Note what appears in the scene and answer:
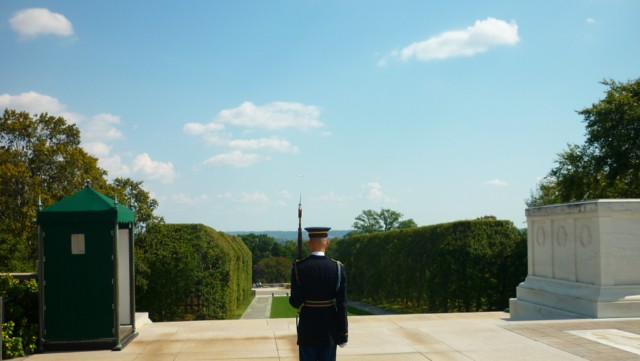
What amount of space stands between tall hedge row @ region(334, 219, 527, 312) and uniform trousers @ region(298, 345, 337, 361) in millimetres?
22209

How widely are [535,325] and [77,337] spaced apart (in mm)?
7681

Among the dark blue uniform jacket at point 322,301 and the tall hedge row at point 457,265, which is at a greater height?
the dark blue uniform jacket at point 322,301

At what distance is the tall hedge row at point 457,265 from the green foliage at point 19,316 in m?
21.4

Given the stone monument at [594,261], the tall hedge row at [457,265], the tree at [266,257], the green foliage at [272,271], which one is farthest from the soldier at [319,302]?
the tree at [266,257]

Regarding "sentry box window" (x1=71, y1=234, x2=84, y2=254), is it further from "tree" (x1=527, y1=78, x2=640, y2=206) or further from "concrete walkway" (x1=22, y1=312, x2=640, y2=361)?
"tree" (x1=527, y1=78, x2=640, y2=206)

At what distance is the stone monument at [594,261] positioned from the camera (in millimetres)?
11773

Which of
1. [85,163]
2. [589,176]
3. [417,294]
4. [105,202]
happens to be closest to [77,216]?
[105,202]

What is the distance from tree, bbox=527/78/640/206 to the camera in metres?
32.9

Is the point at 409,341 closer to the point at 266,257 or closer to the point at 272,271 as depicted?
the point at 272,271

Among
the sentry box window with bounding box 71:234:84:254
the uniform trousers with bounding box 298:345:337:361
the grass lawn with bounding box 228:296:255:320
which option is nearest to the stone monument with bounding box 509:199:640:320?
the uniform trousers with bounding box 298:345:337:361

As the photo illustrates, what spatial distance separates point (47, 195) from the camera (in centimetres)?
3209

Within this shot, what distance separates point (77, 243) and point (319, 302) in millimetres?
4991

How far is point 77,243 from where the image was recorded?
31.3 ft

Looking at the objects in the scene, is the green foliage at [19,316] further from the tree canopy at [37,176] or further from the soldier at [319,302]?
the tree canopy at [37,176]
